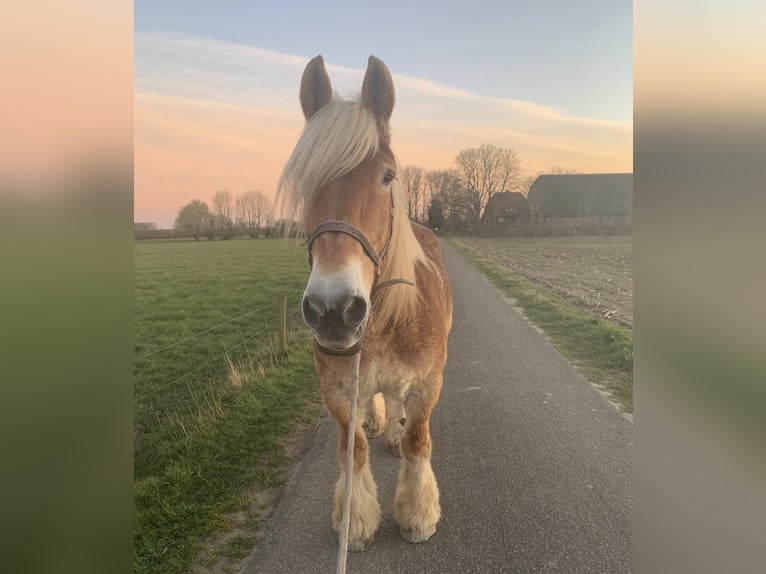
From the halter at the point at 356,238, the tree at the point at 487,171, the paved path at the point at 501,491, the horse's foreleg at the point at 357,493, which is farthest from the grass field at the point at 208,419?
the tree at the point at 487,171

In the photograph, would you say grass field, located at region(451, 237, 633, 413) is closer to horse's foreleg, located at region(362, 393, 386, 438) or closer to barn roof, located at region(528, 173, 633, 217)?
barn roof, located at region(528, 173, 633, 217)

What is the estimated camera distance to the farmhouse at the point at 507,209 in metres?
2.91

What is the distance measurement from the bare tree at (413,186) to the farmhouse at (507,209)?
527mm

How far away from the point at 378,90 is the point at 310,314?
1.14m

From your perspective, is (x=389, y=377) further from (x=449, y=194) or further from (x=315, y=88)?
(x=315, y=88)

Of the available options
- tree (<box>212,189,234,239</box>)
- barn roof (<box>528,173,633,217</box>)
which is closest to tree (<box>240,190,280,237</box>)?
tree (<box>212,189,234,239</box>)

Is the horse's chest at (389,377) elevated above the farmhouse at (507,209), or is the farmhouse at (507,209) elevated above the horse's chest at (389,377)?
the farmhouse at (507,209)

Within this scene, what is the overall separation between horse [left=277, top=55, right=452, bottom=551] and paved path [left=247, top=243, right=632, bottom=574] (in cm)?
20

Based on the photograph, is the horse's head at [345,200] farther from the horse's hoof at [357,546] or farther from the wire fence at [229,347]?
the wire fence at [229,347]

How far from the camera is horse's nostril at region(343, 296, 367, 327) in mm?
1533
